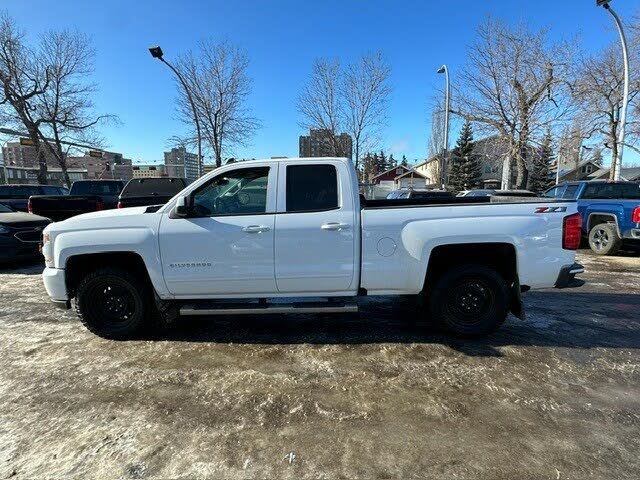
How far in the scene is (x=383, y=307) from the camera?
17.8 ft

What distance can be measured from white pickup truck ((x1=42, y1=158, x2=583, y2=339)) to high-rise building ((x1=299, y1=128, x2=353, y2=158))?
19.9 m

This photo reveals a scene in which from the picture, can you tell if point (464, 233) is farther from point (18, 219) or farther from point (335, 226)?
point (18, 219)

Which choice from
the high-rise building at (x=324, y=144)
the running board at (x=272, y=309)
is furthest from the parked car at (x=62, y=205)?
the high-rise building at (x=324, y=144)

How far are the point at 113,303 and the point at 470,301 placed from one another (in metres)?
4.06

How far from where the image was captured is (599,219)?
955 cm

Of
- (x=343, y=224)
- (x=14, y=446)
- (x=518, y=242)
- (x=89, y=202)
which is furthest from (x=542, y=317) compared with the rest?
(x=89, y=202)

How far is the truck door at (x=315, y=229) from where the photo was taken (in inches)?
154

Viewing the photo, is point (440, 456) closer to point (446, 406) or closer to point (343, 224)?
point (446, 406)

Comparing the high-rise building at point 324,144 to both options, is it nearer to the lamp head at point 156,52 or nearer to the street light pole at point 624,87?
the lamp head at point 156,52

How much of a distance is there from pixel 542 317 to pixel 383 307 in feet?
6.92

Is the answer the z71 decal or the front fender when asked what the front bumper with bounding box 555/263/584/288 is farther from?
the front fender

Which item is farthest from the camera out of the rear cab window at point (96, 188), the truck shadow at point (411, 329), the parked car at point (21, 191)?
the parked car at point (21, 191)

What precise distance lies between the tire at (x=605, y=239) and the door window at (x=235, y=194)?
920 centimetres

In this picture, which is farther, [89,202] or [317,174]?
[89,202]
